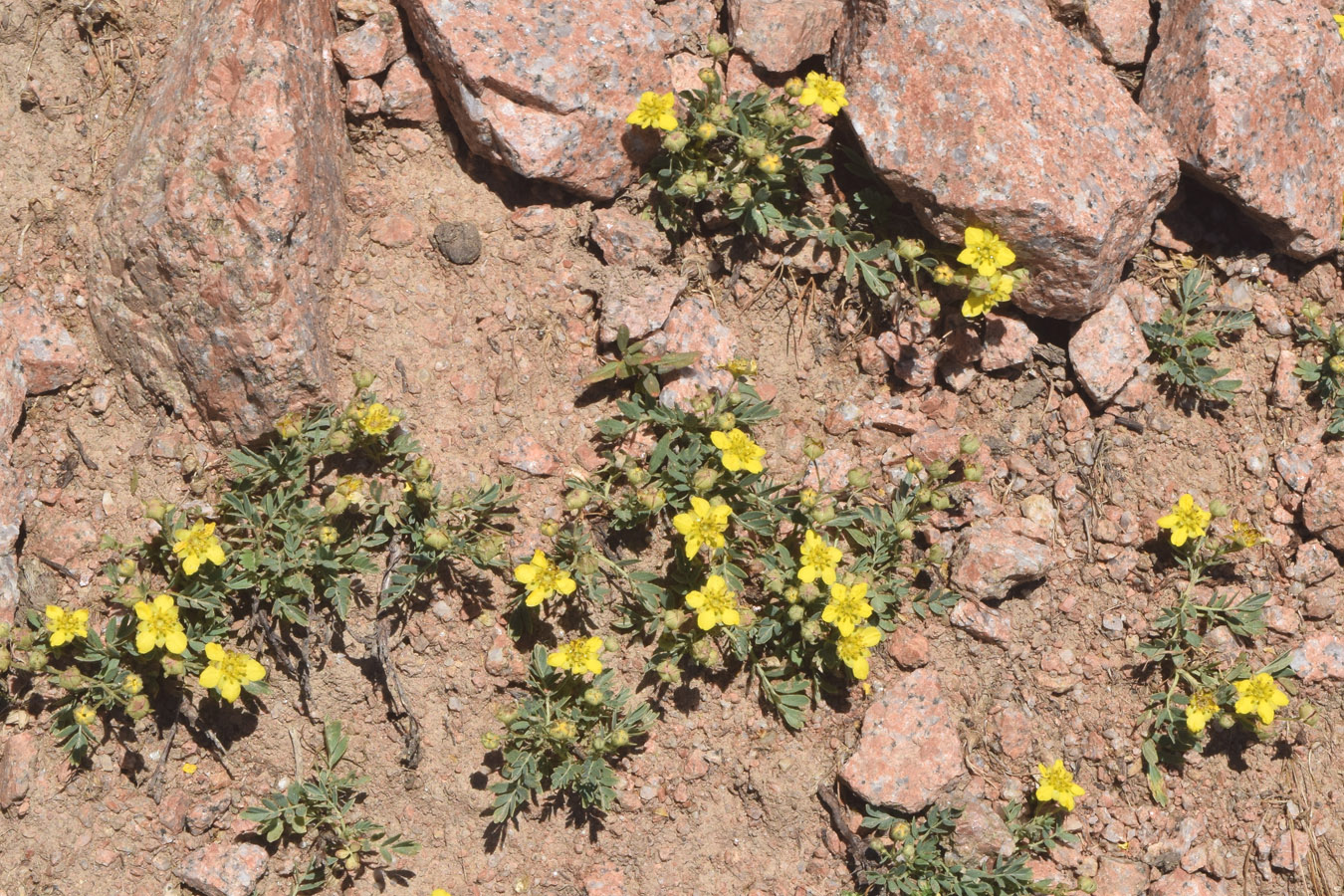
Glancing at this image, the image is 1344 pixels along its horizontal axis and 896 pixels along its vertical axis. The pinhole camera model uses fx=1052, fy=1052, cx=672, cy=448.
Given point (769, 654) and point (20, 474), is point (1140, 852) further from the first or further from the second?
point (20, 474)

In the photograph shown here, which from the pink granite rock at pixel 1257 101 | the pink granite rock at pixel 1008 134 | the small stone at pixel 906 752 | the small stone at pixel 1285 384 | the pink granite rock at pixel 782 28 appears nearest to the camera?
the pink granite rock at pixel 1008 134

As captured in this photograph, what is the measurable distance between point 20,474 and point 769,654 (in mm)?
3470

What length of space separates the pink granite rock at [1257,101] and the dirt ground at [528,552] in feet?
3.21

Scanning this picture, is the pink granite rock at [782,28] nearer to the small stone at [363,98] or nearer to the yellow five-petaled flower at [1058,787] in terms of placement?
the small stone at [363,98]

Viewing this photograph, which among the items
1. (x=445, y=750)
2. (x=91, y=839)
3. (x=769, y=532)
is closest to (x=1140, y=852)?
(x=769, y=532)

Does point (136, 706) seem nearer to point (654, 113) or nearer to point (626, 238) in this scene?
point (626, 238)

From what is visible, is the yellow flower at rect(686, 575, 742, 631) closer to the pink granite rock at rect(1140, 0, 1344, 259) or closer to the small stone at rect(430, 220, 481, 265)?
the small stone at rect(430, 220, 481, 265)

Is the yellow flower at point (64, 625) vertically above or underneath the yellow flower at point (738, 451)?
underneath

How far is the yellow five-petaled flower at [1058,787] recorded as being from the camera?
477 centimetres

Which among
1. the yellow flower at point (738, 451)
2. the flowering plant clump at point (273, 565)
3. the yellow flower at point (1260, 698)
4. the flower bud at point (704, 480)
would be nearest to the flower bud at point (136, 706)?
the flowering plant clump at point (273, 565)

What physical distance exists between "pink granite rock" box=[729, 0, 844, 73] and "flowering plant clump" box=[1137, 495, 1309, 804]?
9.22 feet

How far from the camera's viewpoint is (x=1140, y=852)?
4.98 m

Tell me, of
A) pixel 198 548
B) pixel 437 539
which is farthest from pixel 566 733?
pixel 198 548

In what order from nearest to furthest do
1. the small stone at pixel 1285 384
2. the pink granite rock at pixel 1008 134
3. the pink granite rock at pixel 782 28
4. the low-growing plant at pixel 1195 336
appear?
the pink granite rock at pixel 1008 134 → the pink granite rock at pixel 782 28 → the low-growing plant at pixel 1195 336 → the small stone at pixel 1285 384
